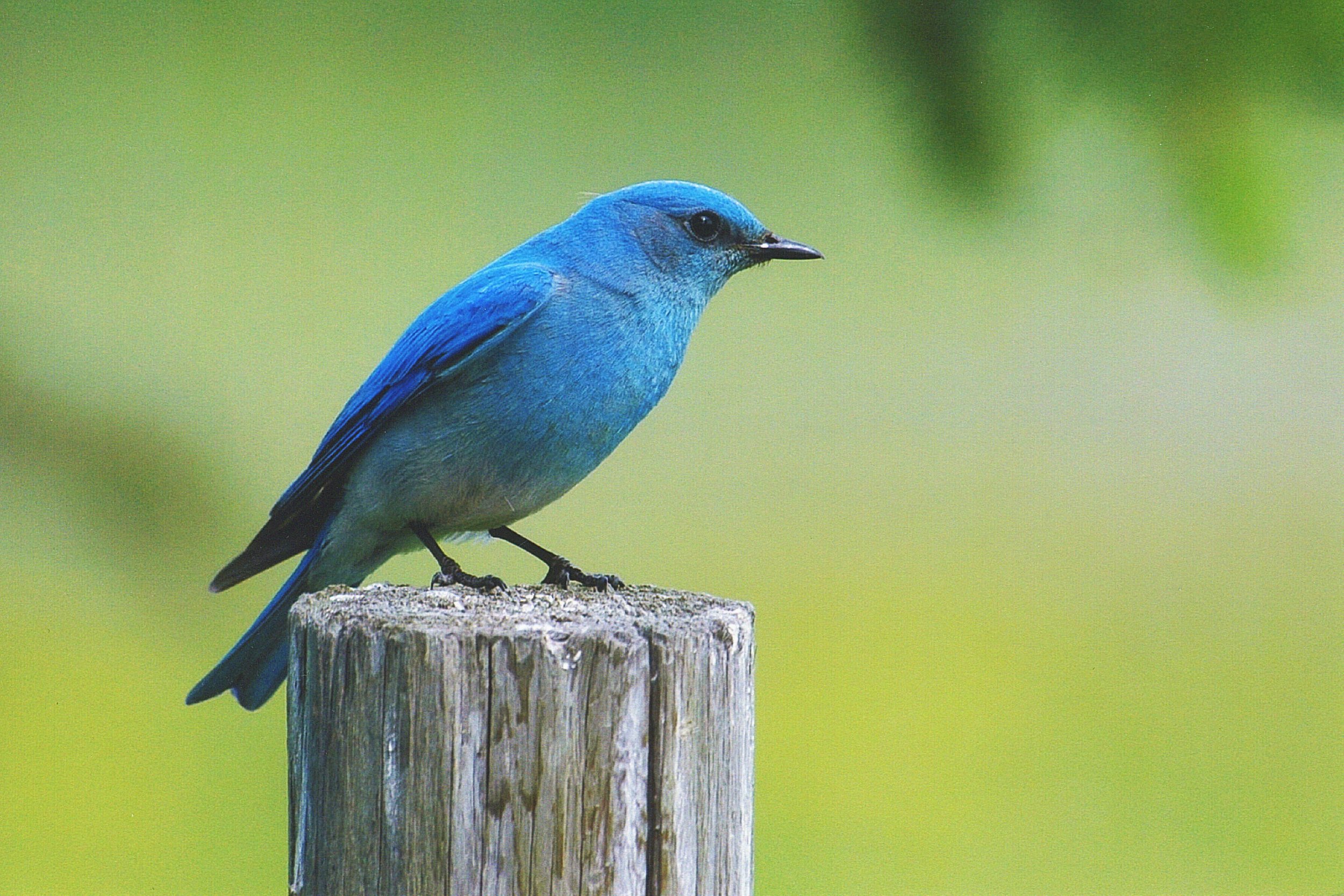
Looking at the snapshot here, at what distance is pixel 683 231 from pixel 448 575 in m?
0.87

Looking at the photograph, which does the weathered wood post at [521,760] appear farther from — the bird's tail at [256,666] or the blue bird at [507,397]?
the bird's tail at [256,666]

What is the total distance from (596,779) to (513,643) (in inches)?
7.0

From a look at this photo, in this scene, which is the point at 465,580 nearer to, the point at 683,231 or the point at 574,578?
the point at 574,578

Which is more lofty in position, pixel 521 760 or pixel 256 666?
pixel 521 760

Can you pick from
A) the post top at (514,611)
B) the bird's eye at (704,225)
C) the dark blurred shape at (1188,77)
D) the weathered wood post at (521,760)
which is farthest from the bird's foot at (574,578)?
the dark blurred shape at (1188,77)

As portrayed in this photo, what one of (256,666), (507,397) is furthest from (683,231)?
(256,666)

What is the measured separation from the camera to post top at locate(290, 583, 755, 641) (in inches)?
61.9

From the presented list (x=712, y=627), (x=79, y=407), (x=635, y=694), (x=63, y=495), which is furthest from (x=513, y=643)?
(x=63, y=495)

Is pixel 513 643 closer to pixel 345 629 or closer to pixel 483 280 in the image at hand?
pixel 345 629

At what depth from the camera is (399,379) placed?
2.64 metres

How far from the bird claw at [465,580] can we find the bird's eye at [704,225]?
85cm

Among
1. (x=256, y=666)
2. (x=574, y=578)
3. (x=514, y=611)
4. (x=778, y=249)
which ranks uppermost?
(x=778, y=249)

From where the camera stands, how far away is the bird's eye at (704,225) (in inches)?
110

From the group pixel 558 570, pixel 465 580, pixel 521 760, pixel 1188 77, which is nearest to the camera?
pixel 521 760
